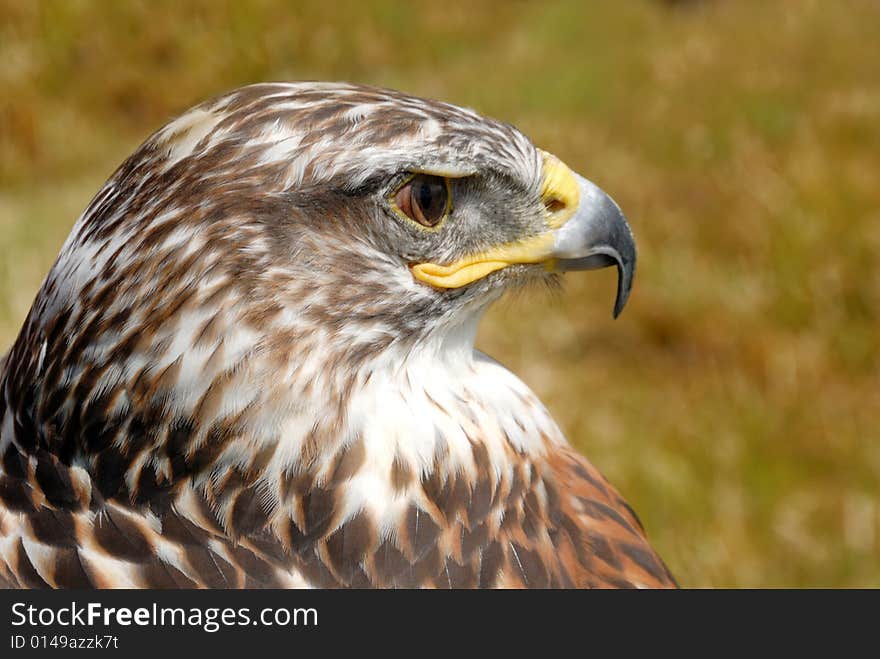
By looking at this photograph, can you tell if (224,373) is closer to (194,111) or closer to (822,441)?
(194,111)

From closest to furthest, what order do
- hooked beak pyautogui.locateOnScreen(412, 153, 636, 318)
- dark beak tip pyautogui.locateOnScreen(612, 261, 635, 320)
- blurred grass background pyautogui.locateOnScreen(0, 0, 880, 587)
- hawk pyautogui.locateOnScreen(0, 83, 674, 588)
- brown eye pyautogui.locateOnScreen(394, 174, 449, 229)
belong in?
hawk pyautogui.locateOnScreen(0, 83, 674, 588)
brown eye pyautogui.locateOnScreen(394, 174, 449, 229)
hooked beak pyautogui.locateOnScreen(412, 153, 636, 318)
dark beak tip pyautogui.locateOnScreen(612, 261, 635, 320)
blurred grass background pyautogui.locateOnScreen(0, 0, 880, 587)

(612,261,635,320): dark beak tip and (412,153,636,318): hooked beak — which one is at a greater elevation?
(412,153,636,318): hooked beak

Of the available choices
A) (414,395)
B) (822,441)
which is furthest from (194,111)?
(822,441)

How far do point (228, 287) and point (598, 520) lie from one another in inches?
32.6

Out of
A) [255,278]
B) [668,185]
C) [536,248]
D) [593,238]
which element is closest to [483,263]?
[536,248]

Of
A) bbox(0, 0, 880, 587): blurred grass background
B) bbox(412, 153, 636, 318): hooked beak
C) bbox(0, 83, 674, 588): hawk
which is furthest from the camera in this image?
bbox(0, 0, 880, 587): blurred grass background

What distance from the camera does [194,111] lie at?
1.91 metres

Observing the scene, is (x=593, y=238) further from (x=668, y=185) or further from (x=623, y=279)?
(x=668, y=185)

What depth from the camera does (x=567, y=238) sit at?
2037 mm

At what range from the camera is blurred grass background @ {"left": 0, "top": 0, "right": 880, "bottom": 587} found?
3.83 m

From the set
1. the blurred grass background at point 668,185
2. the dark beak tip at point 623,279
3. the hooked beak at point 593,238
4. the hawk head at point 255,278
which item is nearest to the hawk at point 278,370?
the hawk head at point 255,278

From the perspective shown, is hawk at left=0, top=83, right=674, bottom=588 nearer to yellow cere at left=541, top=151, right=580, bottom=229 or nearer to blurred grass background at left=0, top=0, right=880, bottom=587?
yellow cere at left=541, top=151, right=580, bottom=229

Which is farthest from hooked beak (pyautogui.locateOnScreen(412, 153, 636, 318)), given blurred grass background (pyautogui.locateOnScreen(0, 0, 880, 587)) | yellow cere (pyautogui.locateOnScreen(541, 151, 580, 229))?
blurred grass background (pyautogui.locateOnScreen(0, 0, 880, 587))

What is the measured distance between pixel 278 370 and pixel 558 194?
0.61 m
